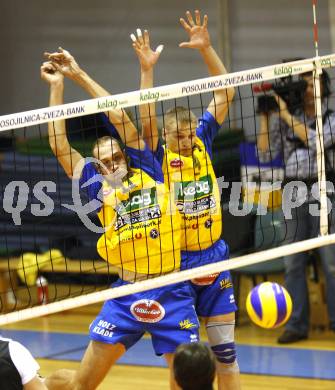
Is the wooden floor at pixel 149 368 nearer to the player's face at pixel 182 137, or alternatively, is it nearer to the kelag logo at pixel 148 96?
the player's face at pixel 182 137

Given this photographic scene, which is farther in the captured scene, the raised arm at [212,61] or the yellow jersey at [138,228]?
the raised arm at [212,61]

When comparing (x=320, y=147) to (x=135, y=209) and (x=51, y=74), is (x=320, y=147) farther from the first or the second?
(x=51, y=74)

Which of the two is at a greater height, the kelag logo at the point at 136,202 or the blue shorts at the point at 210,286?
the kelag logo at the point at 136,202

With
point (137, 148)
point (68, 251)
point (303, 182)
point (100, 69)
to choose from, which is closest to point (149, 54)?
point (137, 148)

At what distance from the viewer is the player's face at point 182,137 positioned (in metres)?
6.85

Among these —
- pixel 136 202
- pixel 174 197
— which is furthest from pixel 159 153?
pixel 136 202

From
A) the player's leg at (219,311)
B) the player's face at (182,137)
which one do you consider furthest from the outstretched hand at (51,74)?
the player's leg at (219,311)

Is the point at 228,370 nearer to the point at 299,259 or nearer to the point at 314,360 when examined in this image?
the point at 314,360

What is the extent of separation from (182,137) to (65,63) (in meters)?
0.95

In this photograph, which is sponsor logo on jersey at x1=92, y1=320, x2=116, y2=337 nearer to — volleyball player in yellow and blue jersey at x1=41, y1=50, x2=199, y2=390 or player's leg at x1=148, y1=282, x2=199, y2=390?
volleyball player in yellow and blue jersey at x1=41, y1=50, x2=199, y2=390

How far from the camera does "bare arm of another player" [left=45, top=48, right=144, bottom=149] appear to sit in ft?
21.4

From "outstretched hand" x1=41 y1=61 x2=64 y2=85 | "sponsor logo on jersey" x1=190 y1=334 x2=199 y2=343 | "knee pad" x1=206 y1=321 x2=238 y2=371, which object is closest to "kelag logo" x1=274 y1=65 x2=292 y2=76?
"outstretched hand" x1=41 y1=61 x2=64 y2=85

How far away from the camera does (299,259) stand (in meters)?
9.89

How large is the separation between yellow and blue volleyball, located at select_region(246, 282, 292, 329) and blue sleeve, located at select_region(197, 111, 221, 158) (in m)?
1.20
